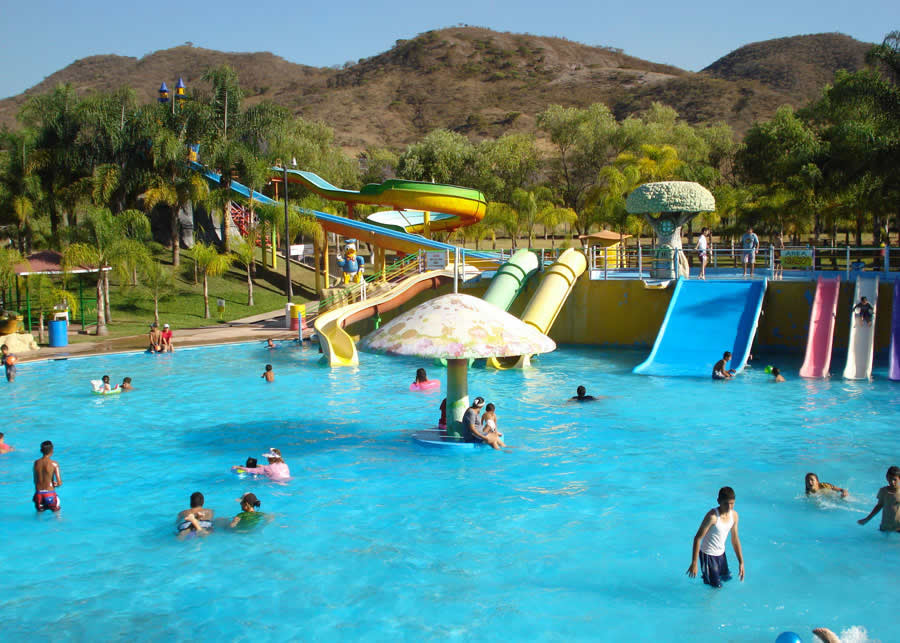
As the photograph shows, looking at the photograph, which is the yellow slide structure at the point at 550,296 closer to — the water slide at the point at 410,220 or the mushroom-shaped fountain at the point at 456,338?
the mushroom-shaped fountain at the point at 456,338

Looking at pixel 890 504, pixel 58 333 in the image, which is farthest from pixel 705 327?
pixel 58 333

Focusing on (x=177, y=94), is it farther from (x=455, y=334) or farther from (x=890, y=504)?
(x=890, y=504)

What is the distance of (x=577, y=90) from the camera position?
168m

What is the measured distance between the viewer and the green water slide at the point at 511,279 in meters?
25.9

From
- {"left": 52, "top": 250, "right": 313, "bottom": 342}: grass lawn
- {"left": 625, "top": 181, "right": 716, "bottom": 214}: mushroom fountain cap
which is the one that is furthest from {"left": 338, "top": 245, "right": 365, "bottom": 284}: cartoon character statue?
{"left": 625, "top": 181, "right": 716, "bottom": 214}: mushroom fountain cap

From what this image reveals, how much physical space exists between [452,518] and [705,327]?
1416cm

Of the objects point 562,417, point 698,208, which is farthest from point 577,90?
point 562,417

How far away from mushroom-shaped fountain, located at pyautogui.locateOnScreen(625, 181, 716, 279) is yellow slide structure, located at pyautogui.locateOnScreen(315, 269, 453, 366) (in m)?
7.18

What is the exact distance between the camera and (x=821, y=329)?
22266 millimetres

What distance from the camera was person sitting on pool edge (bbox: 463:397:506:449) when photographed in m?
14.6

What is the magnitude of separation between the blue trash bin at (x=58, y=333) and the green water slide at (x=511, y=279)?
14146 mm

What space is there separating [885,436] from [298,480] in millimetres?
11004

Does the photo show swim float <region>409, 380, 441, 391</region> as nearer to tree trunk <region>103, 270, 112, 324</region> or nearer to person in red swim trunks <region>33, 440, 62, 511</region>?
person in red swim trunks <region>33, 440, 62, 511</region>

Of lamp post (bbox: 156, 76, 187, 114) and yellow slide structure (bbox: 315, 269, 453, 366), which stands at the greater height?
lamp post (bbox: 156, 76, 187, 114)
